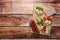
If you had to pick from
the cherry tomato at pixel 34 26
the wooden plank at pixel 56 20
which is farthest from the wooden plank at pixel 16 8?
the wooden plank at pixel 56 20

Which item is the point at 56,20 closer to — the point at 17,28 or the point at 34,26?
the point at 34,26

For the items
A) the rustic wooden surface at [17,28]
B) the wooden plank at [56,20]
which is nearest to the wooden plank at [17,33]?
the rustic wooden surface at [17,28]

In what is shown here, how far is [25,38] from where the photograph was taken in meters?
1.74

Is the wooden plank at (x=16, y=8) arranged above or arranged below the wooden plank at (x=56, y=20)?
above

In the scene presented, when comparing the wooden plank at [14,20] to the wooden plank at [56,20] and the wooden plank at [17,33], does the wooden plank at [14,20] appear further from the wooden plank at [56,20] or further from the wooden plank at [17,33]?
the wooden plank at [56,20]

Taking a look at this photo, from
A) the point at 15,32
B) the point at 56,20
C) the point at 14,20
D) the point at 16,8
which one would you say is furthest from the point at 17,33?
the point at 56,20

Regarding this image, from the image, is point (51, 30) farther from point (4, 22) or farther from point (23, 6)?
point (4, 22)

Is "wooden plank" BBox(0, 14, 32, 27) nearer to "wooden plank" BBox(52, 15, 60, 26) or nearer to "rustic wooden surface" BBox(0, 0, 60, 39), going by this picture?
"rustic wooden surface" BBox(0, 0, 60, 39)

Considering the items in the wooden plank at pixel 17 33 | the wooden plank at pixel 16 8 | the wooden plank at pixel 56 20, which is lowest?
the wooden plank at pixel 17 33

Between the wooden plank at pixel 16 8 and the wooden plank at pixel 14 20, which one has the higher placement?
the wooden plank at pixel 16 8

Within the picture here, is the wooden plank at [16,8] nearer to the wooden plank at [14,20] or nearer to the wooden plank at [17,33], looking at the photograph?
A: the wooden plank at [14,20]

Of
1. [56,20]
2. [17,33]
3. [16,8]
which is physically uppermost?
[16,8]

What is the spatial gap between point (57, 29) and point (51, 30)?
7cm

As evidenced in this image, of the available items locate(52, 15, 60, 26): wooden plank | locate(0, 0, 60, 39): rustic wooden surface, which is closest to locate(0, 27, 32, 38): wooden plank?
locate(0, 0, 60, 39): rustic wooden surface
